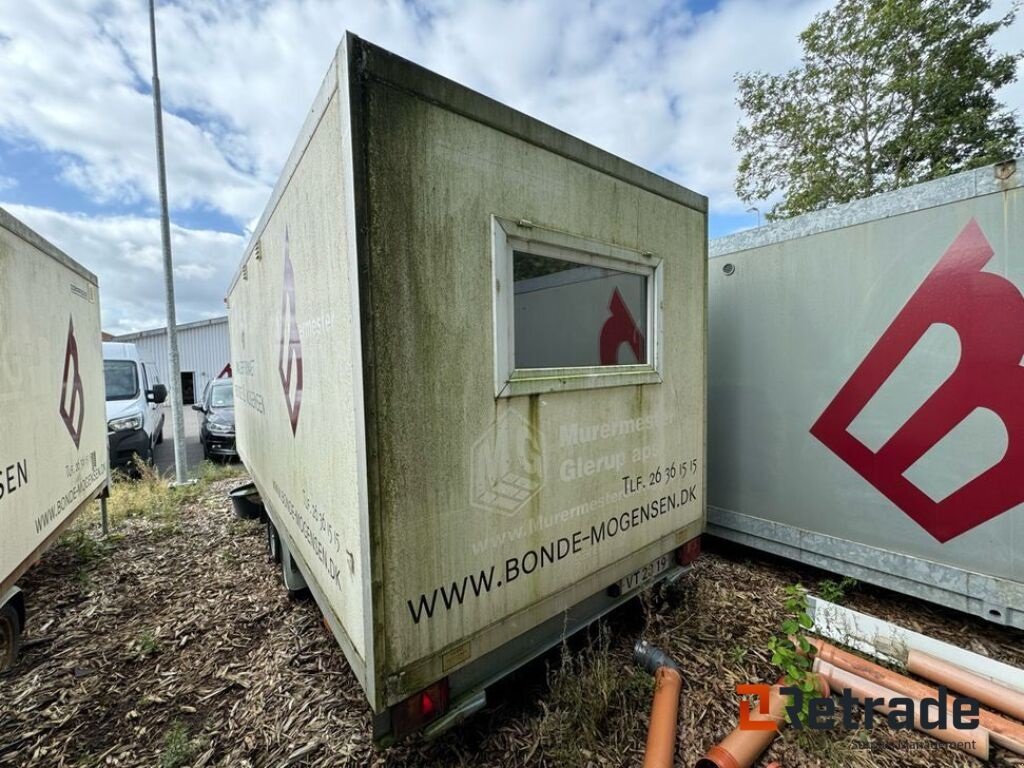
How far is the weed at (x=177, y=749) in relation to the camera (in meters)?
2.30

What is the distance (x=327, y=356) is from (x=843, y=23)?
1552cm

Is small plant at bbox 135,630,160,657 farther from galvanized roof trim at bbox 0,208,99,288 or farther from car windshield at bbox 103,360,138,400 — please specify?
car windshield at bbox 103,360,138,400

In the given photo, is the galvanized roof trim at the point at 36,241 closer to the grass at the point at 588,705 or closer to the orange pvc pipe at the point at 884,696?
the grass at the point at 588,705

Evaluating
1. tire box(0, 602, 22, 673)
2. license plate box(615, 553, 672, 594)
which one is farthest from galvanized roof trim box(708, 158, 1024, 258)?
tire box(0, 602, 22, 673)

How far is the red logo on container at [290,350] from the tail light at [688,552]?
8.98 feet

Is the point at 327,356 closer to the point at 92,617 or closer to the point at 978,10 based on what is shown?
the point at 92,617

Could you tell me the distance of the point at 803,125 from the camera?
1213cm

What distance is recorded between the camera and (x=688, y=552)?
3.27m

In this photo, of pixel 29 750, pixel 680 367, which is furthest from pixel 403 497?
pixel 29 750

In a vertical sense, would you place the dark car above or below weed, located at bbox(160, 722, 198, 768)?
above

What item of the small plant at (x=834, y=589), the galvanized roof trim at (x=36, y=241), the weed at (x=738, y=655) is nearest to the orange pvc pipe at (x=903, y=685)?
the weed at (x=738, y=655)

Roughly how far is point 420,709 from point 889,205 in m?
4.26

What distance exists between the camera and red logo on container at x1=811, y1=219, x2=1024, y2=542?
2764mm

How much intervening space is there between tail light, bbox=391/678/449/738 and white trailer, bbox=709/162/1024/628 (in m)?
3.26
